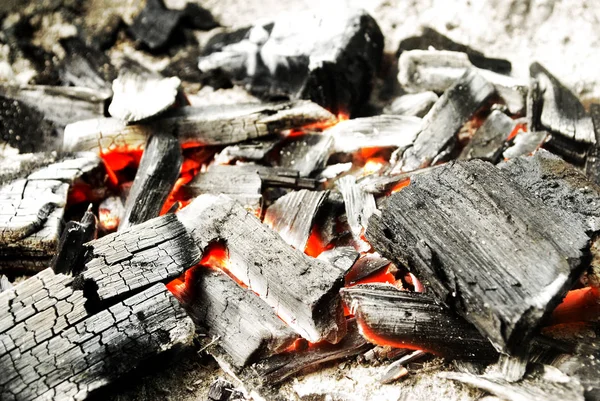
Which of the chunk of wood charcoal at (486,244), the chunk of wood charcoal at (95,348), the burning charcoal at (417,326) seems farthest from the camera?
the burning charcoal at (417,326)

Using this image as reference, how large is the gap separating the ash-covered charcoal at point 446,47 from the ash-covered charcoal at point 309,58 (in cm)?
22

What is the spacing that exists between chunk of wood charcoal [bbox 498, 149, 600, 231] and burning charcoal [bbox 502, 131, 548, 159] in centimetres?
39

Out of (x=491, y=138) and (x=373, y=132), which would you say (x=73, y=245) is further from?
(x=491, y=138)

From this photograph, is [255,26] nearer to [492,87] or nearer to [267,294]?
[492,87]

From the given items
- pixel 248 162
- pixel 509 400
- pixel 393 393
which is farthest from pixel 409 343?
pixel 248 162

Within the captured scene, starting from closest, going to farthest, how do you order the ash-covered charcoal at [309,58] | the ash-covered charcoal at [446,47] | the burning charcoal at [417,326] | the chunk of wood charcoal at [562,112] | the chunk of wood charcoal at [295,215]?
1. the burning charcoal at [417,326]
2. the chunk of wood charcoal at [295,215]
3. the chunk of wood charcoal at [562,112]
4. the ash-covered charcoal at [309,58]
5. the ash-covered charcoal at [446,47]

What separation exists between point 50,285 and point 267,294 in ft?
2.81

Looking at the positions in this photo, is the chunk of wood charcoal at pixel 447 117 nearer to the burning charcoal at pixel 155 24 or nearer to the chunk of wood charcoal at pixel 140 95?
the chunk of wood charcoal at pixel 140 95

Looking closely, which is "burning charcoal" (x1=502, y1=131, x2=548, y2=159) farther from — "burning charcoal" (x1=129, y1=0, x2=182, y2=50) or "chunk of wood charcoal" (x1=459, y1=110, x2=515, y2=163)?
"burning charcoal" (x1=129, y1=0, x2=182, y2=50)

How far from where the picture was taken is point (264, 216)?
92.7 inches

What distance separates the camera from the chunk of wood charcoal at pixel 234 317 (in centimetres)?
178

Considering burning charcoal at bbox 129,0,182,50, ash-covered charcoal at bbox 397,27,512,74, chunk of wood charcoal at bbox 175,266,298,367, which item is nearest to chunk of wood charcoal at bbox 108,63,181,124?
burning charcoal at bbox 129,0,182,50

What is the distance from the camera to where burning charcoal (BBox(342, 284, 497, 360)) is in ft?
5.72

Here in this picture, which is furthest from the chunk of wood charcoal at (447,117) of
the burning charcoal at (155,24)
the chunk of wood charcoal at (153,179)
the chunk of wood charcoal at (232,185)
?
the burning charcoal at (155,24)
